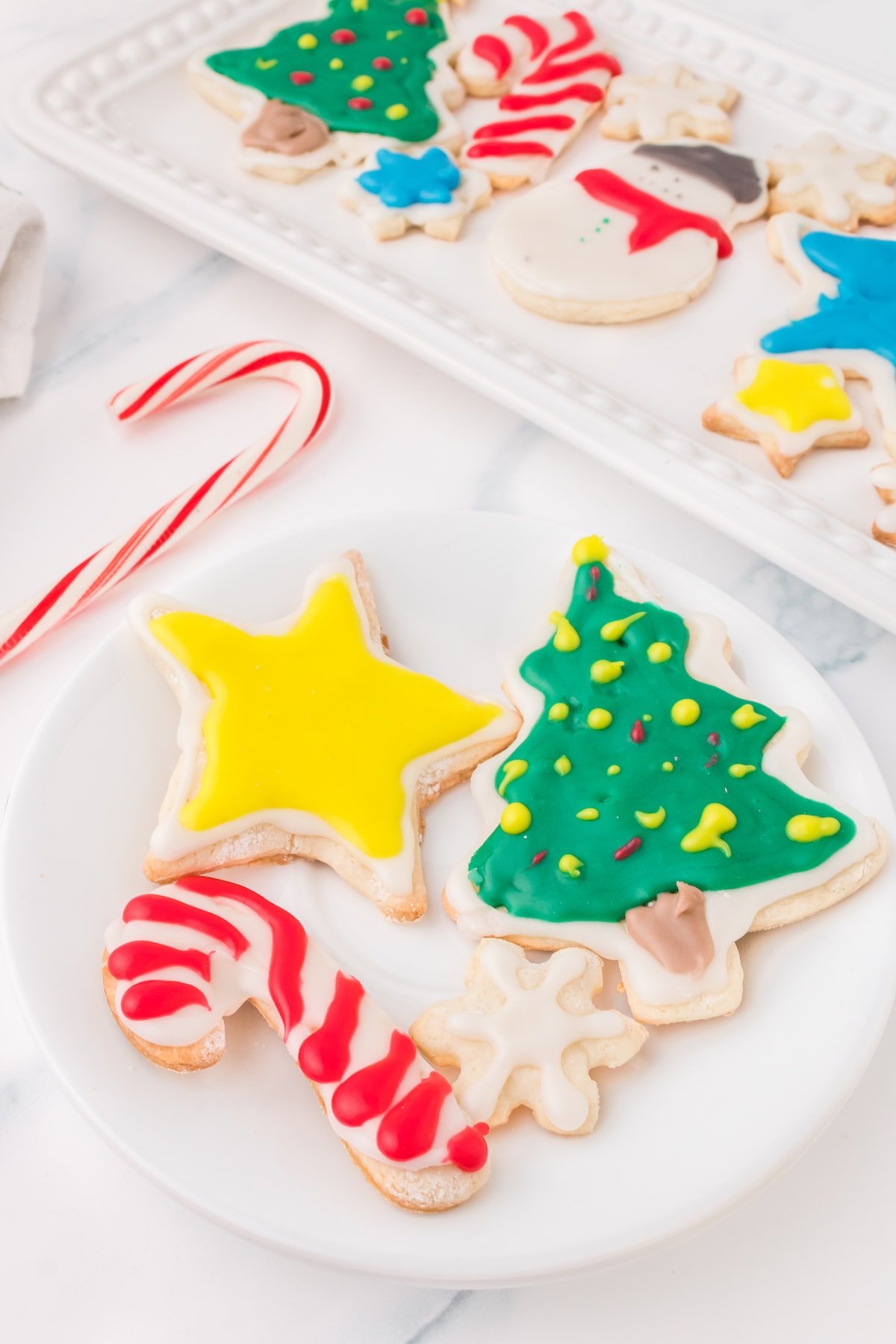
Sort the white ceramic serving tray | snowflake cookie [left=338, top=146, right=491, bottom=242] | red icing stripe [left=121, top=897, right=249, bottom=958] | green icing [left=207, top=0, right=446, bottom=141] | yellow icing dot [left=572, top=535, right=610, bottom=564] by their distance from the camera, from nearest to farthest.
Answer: red icing stripe [left=121, top=897, right=249, bottom=958] < yellow icing dot [left=572, top=535, right=610, bottom=564] < the white ceramic serving tray < snowflake cookie [left=338, top=146, right=491, bottom=242] < green icing [left=207, top=0, right=446, bottom=141]

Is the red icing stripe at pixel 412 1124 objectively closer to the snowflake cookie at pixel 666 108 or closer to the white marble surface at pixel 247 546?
the white marble surface at pixel 247 546

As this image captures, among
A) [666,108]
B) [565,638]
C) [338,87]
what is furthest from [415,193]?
[565,638]

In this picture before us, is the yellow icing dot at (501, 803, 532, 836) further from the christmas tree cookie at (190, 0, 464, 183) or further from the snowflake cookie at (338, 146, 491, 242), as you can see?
the christmas tree cookie at (190, 0, 464, 183)

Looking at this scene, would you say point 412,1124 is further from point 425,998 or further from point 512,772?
point 512,772

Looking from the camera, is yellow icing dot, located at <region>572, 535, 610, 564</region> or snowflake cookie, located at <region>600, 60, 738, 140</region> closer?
yellow icing dot, located at <region>572, 535, 610, 564</region>

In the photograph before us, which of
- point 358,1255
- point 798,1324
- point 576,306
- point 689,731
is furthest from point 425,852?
point 576,306

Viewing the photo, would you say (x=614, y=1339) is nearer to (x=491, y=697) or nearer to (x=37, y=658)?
(x=491, y=697)

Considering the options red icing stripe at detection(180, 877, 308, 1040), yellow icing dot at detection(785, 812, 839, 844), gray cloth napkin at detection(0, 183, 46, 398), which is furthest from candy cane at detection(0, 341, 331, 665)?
yellow icing dot at detection(785, 812, 839, 844)
